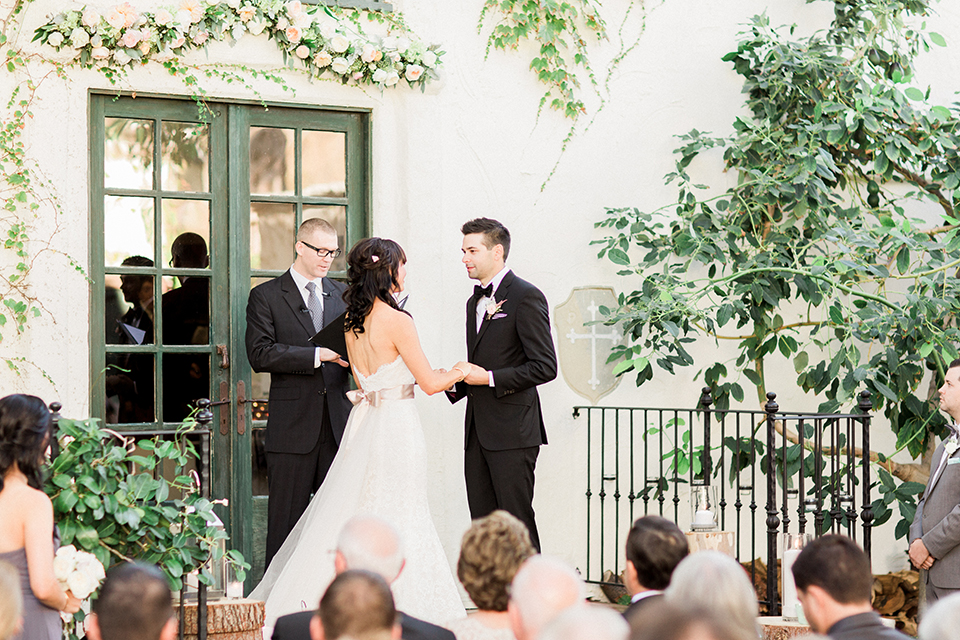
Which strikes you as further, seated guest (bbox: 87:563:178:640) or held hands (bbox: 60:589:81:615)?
held hands (bbox: 60:589:81:615)

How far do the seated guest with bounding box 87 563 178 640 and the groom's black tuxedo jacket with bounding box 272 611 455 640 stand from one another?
1.38ft

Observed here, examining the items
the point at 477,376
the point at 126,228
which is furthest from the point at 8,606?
the point at 126,228

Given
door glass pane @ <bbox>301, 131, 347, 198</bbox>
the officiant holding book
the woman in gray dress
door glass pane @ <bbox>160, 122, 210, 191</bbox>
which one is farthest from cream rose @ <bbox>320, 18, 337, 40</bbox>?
the woman in gray dress

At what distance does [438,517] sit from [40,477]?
2.87 metres

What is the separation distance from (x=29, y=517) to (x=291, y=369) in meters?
2.00

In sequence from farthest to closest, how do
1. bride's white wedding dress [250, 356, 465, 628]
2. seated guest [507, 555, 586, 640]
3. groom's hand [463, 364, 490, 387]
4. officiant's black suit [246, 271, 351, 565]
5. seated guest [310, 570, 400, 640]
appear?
officiant's black suit [246, 271, 351, 565] < groom's hand [463, 364, 490, 387] < bride's white wedding dress [250, 356, 465, 628] < seated guest [507, 555, 586, 640] < seated guest [310, 570, 400, 640]

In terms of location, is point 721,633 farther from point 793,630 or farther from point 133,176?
point 133,176

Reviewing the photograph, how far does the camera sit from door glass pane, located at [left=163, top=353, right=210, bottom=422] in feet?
18.2

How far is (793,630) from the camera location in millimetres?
4219

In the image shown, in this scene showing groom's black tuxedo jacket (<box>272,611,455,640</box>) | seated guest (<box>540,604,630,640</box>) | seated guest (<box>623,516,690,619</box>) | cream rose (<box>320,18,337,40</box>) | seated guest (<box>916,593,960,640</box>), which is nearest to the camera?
seated guest (<box>540,604,630,640</box>)

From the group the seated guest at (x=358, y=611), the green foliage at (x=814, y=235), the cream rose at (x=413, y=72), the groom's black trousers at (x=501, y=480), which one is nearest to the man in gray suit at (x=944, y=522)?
the green foliage at (x=814, y=235)

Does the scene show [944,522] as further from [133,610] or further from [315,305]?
[133,610]

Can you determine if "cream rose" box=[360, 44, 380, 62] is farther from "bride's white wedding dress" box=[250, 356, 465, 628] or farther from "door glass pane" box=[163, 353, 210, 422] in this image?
"bride's white wedding dress" box=[250, 356, 465, 628]

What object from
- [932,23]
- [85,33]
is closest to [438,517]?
[85,33]
